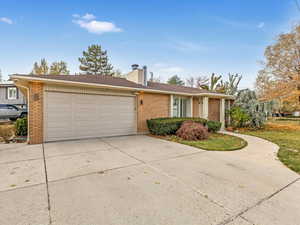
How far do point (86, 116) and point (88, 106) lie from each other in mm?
501

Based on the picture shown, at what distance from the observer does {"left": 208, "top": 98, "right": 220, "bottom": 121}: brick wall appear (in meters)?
11.7

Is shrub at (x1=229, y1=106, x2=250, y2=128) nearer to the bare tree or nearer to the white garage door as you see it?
the white garage door

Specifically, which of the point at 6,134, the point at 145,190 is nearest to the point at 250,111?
the point at 145,190

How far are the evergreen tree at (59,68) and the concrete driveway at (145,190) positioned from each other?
2416cm

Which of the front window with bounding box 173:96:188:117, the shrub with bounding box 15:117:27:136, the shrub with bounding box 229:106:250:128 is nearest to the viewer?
the shrub with bounding box 15:117:27:136

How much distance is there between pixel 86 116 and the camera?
24.1ft

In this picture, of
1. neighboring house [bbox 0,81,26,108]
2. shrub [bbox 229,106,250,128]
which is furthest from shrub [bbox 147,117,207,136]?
neighboring house [bbox 0,81,26,108]

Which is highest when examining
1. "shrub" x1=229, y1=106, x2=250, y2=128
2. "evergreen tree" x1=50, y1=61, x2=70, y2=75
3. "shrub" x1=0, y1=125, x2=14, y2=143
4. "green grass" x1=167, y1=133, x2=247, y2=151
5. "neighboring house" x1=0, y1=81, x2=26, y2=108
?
"evergreen tree" x1=50, y1=61, x2=70, y2=75

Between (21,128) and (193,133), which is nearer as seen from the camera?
(193,133)

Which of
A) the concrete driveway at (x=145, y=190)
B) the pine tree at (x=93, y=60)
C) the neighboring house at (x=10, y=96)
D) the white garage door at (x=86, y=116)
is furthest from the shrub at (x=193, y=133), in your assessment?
the pine tree at (x=93, y=60)

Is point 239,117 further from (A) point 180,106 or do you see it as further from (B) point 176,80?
(B) point 176,80

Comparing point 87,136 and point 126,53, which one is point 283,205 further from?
point 126,53

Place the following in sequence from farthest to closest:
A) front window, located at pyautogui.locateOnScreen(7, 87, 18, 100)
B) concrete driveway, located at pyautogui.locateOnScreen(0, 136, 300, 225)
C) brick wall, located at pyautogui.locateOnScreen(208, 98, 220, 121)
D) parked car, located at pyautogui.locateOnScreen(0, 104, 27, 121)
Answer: front window, located at pyautogui.locateOnScreen(7, 87, 18, 100) < parked car, located at pyautogui.locateOnScreen(0, 104, 27, 121) < brick wall, located at pyautogui.locateOnScreen(208, 98, 220, 121) < concrete driveway, located at pyautogui.locateOnScreen(0, 136, 300, 225)

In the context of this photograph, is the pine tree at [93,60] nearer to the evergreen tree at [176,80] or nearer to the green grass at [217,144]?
the evergreen tree at [176,80]
